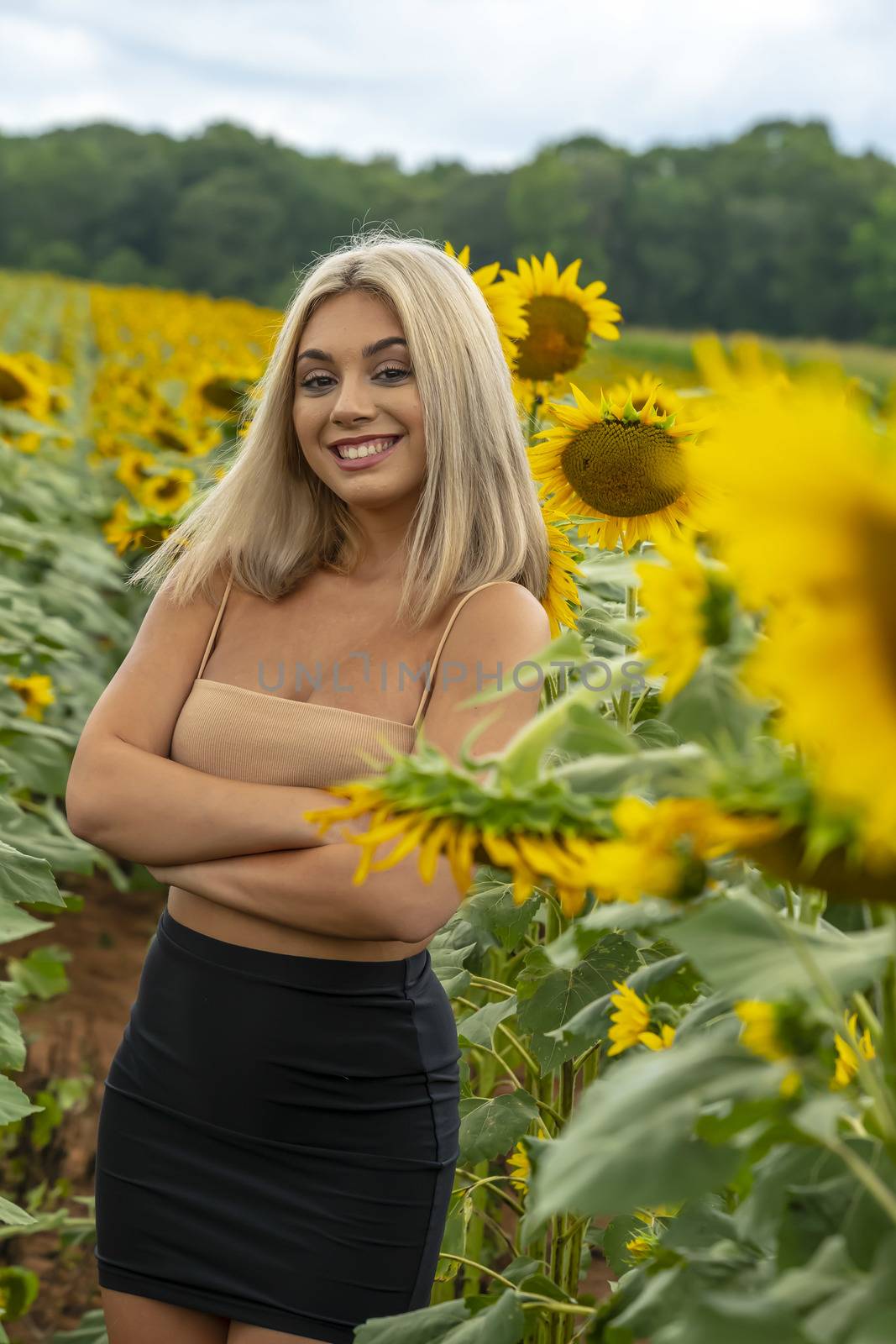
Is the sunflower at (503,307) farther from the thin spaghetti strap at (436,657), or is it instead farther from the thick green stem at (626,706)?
the thin spaghetti strap at (436,657)

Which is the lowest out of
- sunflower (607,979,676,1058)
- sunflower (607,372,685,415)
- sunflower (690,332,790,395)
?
sunflower (607,979,676,1058)

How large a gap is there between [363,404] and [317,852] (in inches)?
21.1

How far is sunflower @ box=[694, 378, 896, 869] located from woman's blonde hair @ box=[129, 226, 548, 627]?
4.23ft

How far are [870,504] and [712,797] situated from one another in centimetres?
17

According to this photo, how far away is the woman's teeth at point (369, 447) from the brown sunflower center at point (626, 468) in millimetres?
310

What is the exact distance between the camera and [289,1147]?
5.73 ft

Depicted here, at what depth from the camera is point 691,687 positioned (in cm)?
70

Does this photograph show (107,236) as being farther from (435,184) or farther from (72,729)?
(72,729)

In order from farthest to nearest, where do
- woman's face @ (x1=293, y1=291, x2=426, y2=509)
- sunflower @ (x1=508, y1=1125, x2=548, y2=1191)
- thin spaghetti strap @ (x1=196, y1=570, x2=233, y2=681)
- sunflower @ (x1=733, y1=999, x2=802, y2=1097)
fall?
sunflower @ (x1=508, y1=1125, x2=548, y2=1191), thin spaghetti strap @ (x1=196, y1=570, x2=233, y2=681), woman's face @ (x1=293, y1=291, x2=426, y2=509), sunflower @ (x1=733, y1=999, x2=802, y2=1097)

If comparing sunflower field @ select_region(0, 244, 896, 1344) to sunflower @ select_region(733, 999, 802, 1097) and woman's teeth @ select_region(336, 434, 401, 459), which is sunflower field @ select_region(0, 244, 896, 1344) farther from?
woman's teeth @ select_region(336, 434, 401, 459)

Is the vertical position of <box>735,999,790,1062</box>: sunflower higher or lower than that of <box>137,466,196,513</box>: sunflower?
higher

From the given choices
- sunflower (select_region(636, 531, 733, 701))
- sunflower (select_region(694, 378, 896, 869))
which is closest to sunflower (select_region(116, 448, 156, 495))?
sunflower (select_region(636, 531, 733, 701))

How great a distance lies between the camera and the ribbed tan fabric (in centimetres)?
176

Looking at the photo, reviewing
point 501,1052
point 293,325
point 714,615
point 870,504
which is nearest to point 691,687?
point 714,615
